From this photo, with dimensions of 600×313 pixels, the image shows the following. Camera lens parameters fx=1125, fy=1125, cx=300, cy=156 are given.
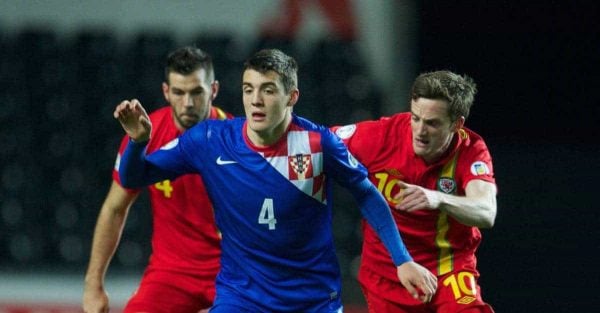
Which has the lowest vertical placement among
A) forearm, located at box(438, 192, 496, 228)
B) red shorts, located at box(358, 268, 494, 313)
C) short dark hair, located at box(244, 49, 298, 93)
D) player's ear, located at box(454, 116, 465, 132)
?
red shorts, located at box(358, 268, 494, 313)

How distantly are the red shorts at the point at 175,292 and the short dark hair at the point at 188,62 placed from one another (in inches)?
41.4

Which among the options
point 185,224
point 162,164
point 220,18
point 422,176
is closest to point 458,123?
point 422,176

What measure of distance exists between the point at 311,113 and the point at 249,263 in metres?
4.78

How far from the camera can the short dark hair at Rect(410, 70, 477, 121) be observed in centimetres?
504

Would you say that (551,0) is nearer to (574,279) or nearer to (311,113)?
(311,113)

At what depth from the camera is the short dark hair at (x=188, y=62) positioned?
19.2 ft

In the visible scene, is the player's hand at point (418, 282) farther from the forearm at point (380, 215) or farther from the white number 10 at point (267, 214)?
the white number 10 at point (267, 214)

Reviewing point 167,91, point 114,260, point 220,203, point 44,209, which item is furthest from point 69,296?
point 220,203

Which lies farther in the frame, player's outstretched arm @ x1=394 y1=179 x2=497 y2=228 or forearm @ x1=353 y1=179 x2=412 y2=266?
forearm @ x1=353 y1=179 x2=412 y2=266

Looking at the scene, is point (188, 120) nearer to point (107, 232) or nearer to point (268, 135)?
point (107, 232)

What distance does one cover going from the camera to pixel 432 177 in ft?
17.0

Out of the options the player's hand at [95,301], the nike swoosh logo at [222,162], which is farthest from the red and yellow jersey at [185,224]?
the nike swoosh logo at [222,162]

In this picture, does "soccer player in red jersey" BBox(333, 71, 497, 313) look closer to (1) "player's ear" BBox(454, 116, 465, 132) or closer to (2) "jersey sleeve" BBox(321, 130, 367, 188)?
(1) "player's ear" BBox(454, 116, 465, 132)

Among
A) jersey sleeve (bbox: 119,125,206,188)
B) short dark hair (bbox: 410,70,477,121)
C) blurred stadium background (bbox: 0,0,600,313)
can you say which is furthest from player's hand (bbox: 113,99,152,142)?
blurred stadium background (bbox: 0,0,600,313)
